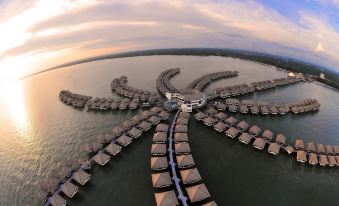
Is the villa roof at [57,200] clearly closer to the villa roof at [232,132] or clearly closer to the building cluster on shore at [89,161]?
the building cluster on shore at [89,161]

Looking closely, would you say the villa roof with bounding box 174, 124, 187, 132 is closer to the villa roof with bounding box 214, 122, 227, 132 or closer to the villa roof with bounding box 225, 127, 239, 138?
the villa roof with bounding box 214, 122, 227, 132

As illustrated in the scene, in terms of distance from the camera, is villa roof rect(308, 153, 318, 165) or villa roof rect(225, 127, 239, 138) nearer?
villa roof rect(308, 153, 318, 165)

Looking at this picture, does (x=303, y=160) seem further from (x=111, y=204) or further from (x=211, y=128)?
(x=111, y=204)

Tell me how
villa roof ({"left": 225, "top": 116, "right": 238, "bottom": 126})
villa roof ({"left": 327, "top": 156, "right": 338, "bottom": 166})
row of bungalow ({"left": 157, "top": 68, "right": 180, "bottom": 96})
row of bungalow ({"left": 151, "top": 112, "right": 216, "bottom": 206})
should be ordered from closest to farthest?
1. row of bungalow ({"left": 151, "top": 112, "right": 216, "bottom": 206})
2. villa roof ({"left": 327, "top": 156, "right": 338, "bottom": 166})
3. villa roof ({"left": 225, "top": 116, "right": 238, "bottom": 126})
4. row of bungalow ({"left": 157, "top": 68, "right": 180, "bottom": 96})

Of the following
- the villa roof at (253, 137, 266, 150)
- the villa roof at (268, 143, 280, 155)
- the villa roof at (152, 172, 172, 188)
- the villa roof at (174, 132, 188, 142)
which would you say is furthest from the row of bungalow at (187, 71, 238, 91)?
the villa roof at (152, 172, 172, 188)

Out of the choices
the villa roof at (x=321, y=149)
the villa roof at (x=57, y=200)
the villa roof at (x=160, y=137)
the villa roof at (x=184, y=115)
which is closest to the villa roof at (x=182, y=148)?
the villa roof at (x=160, y=137)

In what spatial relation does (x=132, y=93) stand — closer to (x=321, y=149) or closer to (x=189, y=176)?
(x=189, y=176)

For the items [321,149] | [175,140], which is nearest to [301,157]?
[321,149]
